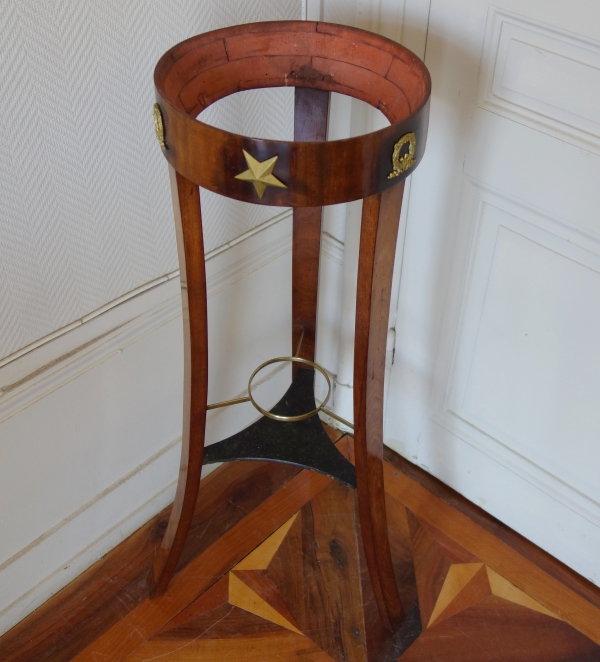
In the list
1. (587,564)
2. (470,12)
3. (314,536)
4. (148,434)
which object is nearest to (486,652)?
(587,564)

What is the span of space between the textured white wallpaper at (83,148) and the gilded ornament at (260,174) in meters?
0.31

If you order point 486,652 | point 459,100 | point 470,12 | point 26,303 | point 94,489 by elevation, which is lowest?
point 486,652

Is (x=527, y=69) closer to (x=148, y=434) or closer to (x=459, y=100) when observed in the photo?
(x=459, y=100)

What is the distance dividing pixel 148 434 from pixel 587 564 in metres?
0.79

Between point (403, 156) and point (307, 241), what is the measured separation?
39cm

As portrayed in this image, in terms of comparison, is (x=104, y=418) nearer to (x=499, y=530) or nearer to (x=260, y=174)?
(x=260, y=174)

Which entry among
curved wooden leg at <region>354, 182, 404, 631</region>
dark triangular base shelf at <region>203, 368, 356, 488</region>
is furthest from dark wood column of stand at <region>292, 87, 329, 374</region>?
curved wooden leg at <region>354, 182, 404, 631</region>

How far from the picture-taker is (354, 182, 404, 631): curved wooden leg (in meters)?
0.83

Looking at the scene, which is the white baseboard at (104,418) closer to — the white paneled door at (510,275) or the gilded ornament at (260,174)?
the white paneled door at (510,275)

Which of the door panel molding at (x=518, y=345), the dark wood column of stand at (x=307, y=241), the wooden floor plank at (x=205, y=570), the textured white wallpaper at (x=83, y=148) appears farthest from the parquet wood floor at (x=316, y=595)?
the textured white wallpaper at (x=83, y=148)

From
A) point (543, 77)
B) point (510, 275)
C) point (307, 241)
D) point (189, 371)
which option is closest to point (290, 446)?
point (189, 371)

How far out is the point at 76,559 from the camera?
4.11 ft

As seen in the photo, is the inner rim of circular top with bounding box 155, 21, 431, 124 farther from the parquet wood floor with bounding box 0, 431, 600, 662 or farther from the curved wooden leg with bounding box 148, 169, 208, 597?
the parquet wood floor with bounding box 0, 431, 600, 662

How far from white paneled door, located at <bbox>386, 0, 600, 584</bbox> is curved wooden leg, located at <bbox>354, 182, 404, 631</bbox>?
0.25 meters
